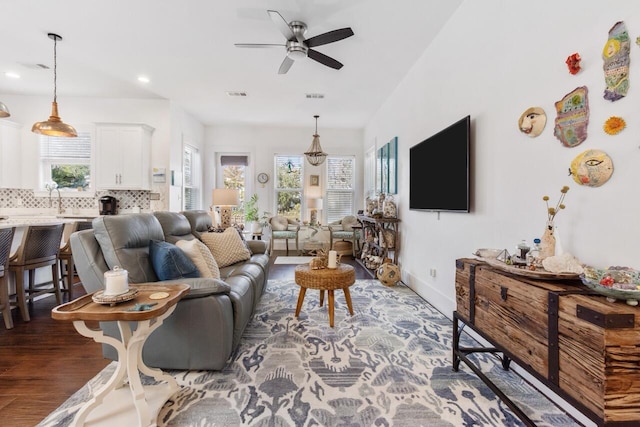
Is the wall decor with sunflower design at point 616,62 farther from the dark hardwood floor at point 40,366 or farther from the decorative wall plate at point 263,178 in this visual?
the decorative wall plate at point 263,178

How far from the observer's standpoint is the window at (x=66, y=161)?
5.08m

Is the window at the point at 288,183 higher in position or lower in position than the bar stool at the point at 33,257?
higher

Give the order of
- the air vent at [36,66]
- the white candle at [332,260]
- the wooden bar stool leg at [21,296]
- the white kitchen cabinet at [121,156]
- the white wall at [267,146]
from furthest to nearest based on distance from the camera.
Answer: the white wall at [267,146] < the white kitchen cabinet at [121,156] < the air vent at [36,66] < the white candle at [332,260] < the wooden bar stool leg at [21,296]

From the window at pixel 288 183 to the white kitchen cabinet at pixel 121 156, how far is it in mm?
2913

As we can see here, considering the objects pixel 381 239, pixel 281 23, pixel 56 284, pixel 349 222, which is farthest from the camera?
pixel 349 222

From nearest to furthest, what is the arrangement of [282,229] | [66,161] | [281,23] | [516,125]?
[516,125] → [281,23] → [66,161] → [282,229]

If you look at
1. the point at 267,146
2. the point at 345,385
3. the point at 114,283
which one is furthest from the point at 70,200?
the point at 345,385

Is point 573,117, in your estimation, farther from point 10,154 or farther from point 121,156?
point 10,154

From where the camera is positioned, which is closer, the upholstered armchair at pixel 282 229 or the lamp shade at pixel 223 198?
the lamp shade at pixel 223 198

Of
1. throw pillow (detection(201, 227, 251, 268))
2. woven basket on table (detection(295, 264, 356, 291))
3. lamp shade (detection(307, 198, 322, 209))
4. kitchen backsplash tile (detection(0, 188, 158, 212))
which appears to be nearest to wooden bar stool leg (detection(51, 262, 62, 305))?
throw pillow (detection(201, 227, 251, 268))

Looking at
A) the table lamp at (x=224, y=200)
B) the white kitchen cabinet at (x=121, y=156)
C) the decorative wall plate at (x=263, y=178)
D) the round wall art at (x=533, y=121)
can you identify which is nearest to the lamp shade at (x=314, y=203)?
the decorative wall plate at (x=263, y=178)

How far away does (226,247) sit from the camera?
3178 millimetres

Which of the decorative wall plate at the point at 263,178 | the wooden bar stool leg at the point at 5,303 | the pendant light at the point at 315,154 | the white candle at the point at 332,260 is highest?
the pendant light at the point at 315,154

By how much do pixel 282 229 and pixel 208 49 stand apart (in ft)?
12.8
